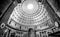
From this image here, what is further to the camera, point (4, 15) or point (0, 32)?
point (4, 15)

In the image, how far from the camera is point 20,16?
77.0 feet

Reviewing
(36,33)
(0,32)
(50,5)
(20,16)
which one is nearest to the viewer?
(0,32)

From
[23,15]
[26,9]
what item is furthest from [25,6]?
[23,15]

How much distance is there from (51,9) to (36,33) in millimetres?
13870

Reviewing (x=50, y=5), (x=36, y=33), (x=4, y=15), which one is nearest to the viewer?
(x=4, y=15)

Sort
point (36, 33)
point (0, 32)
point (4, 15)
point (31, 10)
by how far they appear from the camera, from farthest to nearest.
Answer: point (31, 10), point (36, 33), point (4, 15), point (0, 32)

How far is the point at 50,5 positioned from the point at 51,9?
678 mm

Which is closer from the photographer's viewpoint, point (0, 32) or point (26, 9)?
point (0, 32)

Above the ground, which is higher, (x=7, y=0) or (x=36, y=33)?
(x=7, y=0)

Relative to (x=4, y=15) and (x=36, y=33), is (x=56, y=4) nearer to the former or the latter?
(x=4, y=15)

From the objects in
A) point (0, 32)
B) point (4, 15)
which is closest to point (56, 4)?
→ point (4, 15)

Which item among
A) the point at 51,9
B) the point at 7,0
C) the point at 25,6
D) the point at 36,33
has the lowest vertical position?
the point at 36,33

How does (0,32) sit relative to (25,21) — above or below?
below

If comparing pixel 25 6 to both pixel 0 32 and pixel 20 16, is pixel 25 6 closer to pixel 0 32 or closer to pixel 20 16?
pixel 20 16
